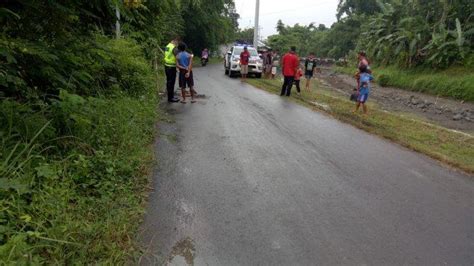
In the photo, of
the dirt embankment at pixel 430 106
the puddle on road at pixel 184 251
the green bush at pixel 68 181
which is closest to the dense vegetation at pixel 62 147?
the green bush at pixel 68 181

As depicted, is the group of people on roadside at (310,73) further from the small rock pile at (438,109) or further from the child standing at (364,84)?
the small rock pile at (438,109)

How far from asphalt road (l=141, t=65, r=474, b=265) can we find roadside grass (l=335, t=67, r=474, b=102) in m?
12.5

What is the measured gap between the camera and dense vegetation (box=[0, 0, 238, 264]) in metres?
3.41

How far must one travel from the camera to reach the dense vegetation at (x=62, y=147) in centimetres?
341

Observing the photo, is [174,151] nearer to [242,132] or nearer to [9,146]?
[242,132]

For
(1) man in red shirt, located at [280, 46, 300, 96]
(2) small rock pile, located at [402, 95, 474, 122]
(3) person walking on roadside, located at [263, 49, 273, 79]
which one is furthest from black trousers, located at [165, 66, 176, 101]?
(3) person walking on roadside, located at [263, 49, 273, 79]

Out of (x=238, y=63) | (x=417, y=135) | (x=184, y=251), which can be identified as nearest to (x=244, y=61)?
(x=238, y=63)

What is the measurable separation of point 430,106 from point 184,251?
54.4 feet

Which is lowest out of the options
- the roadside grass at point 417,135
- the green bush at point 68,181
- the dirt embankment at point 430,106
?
the dirt embankment at point 430,106

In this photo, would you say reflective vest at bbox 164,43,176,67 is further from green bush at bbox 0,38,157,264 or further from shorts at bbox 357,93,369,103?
shorts at bbox 357,93,369,103

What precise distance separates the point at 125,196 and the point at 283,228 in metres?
1.83

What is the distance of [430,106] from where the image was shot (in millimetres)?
17484

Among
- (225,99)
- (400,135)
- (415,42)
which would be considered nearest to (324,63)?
(415,42)

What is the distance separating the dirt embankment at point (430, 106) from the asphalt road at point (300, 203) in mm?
7431
